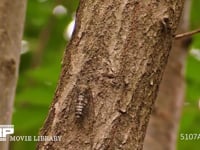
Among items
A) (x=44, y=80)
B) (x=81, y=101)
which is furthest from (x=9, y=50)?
(x=44, y=80)

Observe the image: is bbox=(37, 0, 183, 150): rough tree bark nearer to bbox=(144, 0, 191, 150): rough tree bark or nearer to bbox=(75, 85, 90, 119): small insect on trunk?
bbox=(75, 85, 90, 119): small insect on trunk

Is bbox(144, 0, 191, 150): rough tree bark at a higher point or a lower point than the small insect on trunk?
higher

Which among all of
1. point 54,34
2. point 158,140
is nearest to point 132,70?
point 158,140

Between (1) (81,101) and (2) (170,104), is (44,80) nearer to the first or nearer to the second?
(2) (170,104)

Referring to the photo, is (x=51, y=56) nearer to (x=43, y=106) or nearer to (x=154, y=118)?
(x=43, y=106)

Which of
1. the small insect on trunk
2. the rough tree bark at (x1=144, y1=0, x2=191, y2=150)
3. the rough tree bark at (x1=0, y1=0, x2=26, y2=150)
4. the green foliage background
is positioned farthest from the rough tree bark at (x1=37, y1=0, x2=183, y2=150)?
the green foliage background

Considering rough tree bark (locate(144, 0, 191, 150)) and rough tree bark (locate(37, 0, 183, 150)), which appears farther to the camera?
rough tree bark (locate(144, 0, 191, 150))
